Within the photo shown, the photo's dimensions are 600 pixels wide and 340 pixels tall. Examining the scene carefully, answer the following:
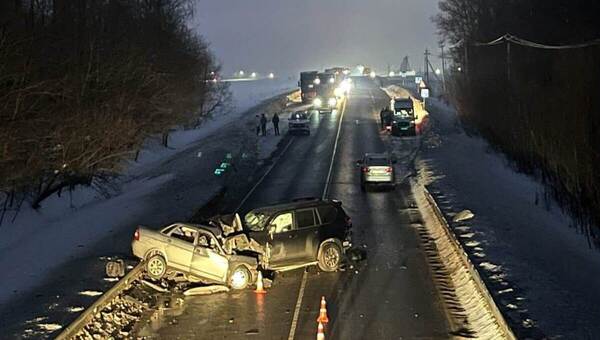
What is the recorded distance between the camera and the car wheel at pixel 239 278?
17953mm

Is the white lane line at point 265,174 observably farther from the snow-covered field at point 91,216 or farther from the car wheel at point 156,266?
the car wheel at point 156,266

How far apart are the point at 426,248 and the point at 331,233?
3.98m

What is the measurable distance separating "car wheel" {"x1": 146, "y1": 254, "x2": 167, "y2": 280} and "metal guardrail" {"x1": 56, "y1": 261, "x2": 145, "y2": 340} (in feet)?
0.74

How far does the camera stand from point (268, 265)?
1909 cm

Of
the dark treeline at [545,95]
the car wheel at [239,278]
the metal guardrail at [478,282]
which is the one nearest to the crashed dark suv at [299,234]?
the car wheel at [239,278]

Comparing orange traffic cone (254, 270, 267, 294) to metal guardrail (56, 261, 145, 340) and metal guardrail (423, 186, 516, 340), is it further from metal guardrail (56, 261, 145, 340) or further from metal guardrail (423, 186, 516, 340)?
metal guardrail (423, 186, 516, 340)

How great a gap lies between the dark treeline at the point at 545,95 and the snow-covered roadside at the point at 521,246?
144cm

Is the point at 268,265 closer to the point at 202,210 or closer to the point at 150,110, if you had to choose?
the point at 202,210

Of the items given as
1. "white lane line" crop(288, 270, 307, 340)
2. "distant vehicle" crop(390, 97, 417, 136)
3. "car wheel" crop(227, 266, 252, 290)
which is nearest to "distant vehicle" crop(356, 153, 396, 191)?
"white lane line" crop(288, 270, 307, 340)

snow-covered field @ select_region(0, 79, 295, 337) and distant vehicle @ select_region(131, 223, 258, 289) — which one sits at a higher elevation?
distant vehicle @ select_region(131, 223, 258, 289)

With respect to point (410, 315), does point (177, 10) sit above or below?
above

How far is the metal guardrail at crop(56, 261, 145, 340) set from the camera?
13928 millimetres

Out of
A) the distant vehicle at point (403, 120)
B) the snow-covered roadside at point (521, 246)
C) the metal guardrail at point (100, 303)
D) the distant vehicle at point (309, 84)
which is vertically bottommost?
the snow-covered roadside at point (521, 246)

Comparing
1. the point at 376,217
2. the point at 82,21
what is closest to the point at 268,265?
the point at 376,217
